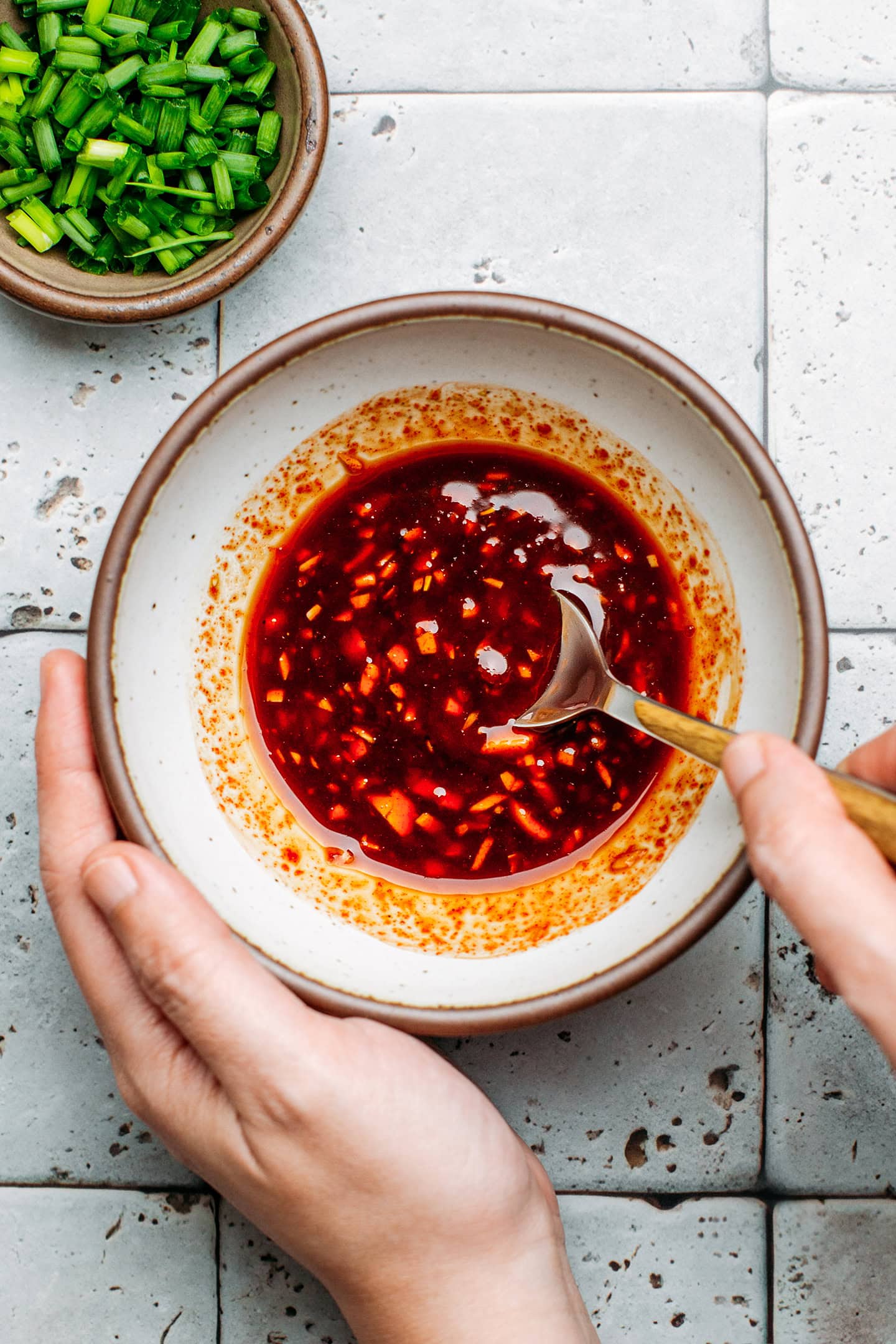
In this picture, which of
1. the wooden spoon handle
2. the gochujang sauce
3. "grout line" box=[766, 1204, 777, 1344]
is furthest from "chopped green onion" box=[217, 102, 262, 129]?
"grout line" box=[766, 1204, 777, 1344]

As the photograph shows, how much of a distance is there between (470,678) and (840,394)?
558 mm

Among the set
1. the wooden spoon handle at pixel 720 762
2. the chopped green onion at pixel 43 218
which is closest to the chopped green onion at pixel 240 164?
the chopped green onion at pixel 43 218

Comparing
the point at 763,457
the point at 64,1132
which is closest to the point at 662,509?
the point at 763,457

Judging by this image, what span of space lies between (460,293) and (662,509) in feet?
1.04

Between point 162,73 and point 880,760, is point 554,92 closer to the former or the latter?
point 162,73

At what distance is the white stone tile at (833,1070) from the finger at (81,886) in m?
0.66

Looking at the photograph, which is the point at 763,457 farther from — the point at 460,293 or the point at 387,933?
the point at 387,933

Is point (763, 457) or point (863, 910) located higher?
point (763, 457)

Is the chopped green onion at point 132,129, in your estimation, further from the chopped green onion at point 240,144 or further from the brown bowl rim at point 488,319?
the brown bowl rim at point 488,319

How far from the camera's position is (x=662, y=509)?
43.2 inches

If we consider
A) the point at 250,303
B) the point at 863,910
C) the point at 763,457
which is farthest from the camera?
the point at 250,303

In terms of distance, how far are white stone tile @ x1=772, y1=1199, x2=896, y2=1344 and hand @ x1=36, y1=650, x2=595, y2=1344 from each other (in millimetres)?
277

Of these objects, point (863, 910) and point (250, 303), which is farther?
point (250, 303)

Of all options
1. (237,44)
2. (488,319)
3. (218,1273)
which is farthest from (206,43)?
(218,1273)
